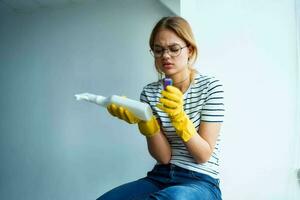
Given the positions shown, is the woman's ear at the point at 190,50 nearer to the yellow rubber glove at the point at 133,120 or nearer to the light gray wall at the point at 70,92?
the yellow rubber glove at the point at 133,120

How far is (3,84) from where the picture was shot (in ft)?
6.07

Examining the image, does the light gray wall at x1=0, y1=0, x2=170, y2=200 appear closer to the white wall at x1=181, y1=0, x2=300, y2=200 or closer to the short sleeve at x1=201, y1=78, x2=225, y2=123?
the white wall at x1=181, y1=0, x2=300, y2=200

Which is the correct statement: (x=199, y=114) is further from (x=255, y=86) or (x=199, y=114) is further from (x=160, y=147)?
(x=255, y=86)

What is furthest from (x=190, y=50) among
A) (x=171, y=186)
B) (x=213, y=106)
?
(x=171, y=186)

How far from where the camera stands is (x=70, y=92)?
1669 millimetres

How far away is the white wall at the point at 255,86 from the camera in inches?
42.2

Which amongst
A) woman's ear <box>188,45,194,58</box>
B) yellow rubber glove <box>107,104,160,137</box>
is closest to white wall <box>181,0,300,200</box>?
woman's ear <box>188,45,194,58</box>

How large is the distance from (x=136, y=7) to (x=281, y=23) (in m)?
0.72

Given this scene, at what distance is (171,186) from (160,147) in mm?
144

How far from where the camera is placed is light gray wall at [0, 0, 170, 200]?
1496 millimetres

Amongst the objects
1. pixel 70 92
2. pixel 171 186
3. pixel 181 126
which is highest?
pixel 70 92

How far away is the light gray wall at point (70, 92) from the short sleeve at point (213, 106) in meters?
0.63

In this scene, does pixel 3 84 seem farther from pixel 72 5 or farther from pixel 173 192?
pixel 173 192

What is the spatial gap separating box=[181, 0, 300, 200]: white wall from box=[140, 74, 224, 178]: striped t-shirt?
0.85ft
